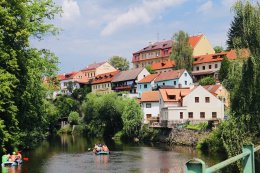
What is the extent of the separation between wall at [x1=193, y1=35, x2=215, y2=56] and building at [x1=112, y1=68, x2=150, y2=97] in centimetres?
1459

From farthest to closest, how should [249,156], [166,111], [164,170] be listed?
1. [166,111]
2. [164,170]
3. [249,156]

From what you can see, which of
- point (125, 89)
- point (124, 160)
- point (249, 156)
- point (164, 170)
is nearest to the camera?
point (249, 156)

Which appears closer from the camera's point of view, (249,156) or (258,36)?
(249,156)

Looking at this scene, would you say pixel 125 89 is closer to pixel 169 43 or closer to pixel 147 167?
pixel 169 43

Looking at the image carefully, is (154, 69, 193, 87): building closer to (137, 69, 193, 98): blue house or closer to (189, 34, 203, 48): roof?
(137, 69, 193, 98): blue house

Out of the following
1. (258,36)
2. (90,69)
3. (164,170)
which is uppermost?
(90,69)

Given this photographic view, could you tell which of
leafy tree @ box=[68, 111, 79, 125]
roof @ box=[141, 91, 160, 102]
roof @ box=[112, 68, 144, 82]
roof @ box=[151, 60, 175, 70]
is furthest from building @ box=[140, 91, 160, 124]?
roof @ box=[151, 60, 175, 70]

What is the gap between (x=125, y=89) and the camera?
300 ft

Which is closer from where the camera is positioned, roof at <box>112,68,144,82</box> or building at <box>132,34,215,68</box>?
roof at <box>112,68,144,82</box>

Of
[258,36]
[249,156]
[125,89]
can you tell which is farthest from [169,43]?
[249,156]

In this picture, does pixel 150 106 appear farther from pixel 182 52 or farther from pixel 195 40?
pixel 195 40

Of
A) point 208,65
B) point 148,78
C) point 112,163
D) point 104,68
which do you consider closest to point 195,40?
point 208,65

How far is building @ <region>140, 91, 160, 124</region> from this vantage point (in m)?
66.2

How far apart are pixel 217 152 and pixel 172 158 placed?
5440mm
